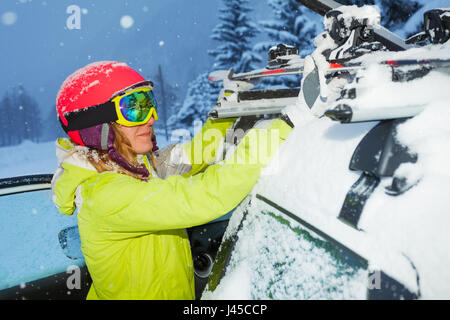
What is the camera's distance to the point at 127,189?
4.85 feet

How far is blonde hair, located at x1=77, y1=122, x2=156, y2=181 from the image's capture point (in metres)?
1.72

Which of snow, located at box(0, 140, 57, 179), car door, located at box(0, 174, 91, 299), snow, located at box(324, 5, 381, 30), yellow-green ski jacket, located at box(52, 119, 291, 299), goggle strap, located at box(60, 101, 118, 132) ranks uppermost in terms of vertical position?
snow, located at box(324, 5, 381, 30)

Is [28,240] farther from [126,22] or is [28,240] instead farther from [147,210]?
[126,22]

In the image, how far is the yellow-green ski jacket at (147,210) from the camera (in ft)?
4.65

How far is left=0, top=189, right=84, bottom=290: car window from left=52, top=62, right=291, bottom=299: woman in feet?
2.74

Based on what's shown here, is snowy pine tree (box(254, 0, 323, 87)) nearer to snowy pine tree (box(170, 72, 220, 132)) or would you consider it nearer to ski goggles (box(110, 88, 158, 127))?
snowy pine tree (box(170, 72, 220, 132))

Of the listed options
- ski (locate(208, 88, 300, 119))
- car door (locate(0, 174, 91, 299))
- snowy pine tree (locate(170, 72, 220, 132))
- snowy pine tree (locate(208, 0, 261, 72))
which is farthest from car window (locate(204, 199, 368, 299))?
snowy pine tree (locate(170, 72, 220, 132))

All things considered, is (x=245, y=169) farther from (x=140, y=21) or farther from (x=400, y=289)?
(x=140, y=21)

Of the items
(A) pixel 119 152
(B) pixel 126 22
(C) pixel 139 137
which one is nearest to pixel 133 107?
(C) pixel 139 137

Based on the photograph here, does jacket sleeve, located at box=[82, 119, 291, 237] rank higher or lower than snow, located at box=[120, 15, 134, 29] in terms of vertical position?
lower

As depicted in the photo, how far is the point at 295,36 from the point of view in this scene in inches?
727

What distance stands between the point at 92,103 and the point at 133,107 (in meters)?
0.24

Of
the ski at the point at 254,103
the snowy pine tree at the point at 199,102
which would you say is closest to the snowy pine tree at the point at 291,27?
the snowy pine tree at the point at 199,102
